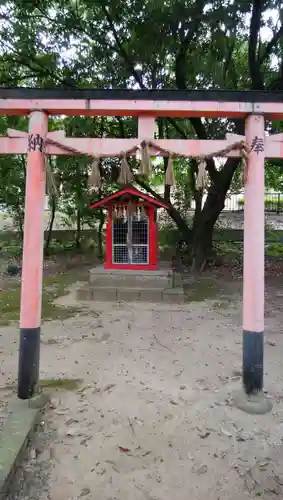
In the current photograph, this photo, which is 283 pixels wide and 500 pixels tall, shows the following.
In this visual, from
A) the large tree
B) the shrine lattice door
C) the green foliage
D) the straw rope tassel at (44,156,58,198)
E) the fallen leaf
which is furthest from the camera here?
the green foliage

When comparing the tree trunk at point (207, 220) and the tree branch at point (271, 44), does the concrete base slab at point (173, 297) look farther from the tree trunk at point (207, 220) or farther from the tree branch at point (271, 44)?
the tree branch at point (271, 44)

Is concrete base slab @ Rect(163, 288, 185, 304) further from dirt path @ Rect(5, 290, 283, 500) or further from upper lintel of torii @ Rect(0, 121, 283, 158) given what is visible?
upper lintel of torii @ Rect(0, 121, 283, 158)

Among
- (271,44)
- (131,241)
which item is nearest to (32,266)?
(131,241)

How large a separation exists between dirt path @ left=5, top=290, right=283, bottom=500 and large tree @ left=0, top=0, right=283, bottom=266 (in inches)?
289

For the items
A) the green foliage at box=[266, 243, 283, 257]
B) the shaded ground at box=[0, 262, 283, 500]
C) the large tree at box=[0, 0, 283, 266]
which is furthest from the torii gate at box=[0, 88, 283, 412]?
the green foliage at box=[266, 243, 283, 257]

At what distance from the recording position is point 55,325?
7.78 meters

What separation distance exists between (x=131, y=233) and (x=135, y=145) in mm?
6781

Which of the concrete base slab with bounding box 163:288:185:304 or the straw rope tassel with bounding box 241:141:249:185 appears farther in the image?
the concrete base slab with bounding box 163:288:185:304

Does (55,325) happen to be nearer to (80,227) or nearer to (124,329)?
(124,329)

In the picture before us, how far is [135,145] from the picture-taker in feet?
14.7

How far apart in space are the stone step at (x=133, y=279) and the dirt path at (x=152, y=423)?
331 centimetres

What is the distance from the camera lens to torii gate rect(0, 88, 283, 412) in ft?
14.4

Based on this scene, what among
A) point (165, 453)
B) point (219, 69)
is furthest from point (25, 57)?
point (165, 453)

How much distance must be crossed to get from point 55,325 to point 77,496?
4.87 metres
